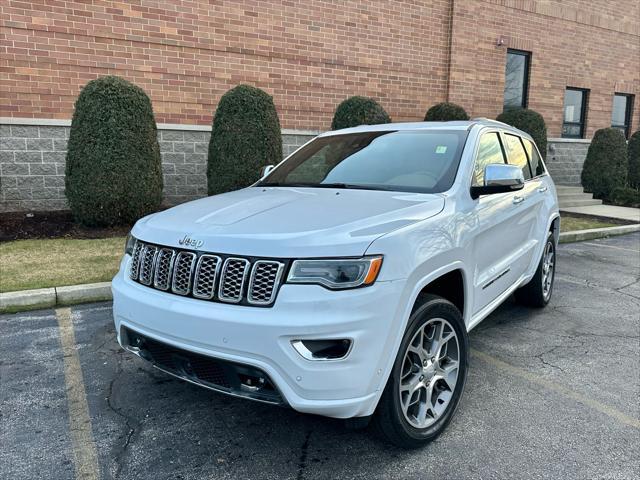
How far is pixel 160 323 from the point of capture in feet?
8.58

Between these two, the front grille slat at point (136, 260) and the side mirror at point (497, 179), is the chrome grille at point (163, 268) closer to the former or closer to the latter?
the front grille slat at point (136, 260)

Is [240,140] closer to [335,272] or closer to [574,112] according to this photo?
[335,272]

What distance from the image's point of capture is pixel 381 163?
373 centimetres

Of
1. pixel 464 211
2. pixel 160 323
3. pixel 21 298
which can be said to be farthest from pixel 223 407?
pixel 21 298

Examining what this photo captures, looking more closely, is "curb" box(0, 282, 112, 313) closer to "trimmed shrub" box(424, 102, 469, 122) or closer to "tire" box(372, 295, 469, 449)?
"tire" box(372, 295, 469, 449)

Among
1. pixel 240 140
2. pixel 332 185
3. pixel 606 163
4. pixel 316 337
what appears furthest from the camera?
pixel 606 163

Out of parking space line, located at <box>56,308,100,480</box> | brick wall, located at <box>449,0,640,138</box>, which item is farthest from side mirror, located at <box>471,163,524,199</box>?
brick wall, located at <box>449,0,640,138</box>

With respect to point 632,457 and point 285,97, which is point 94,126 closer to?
point 285,97

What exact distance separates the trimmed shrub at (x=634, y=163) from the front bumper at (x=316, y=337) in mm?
15779

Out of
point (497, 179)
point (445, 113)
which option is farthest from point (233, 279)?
point (445, 113)

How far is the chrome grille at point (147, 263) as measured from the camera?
2840 mm

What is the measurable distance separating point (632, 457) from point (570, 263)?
5.27 m

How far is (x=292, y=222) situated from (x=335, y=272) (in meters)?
0.42

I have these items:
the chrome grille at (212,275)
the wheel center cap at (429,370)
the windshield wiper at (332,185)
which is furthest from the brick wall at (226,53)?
the wheel center cap at (429,370)
